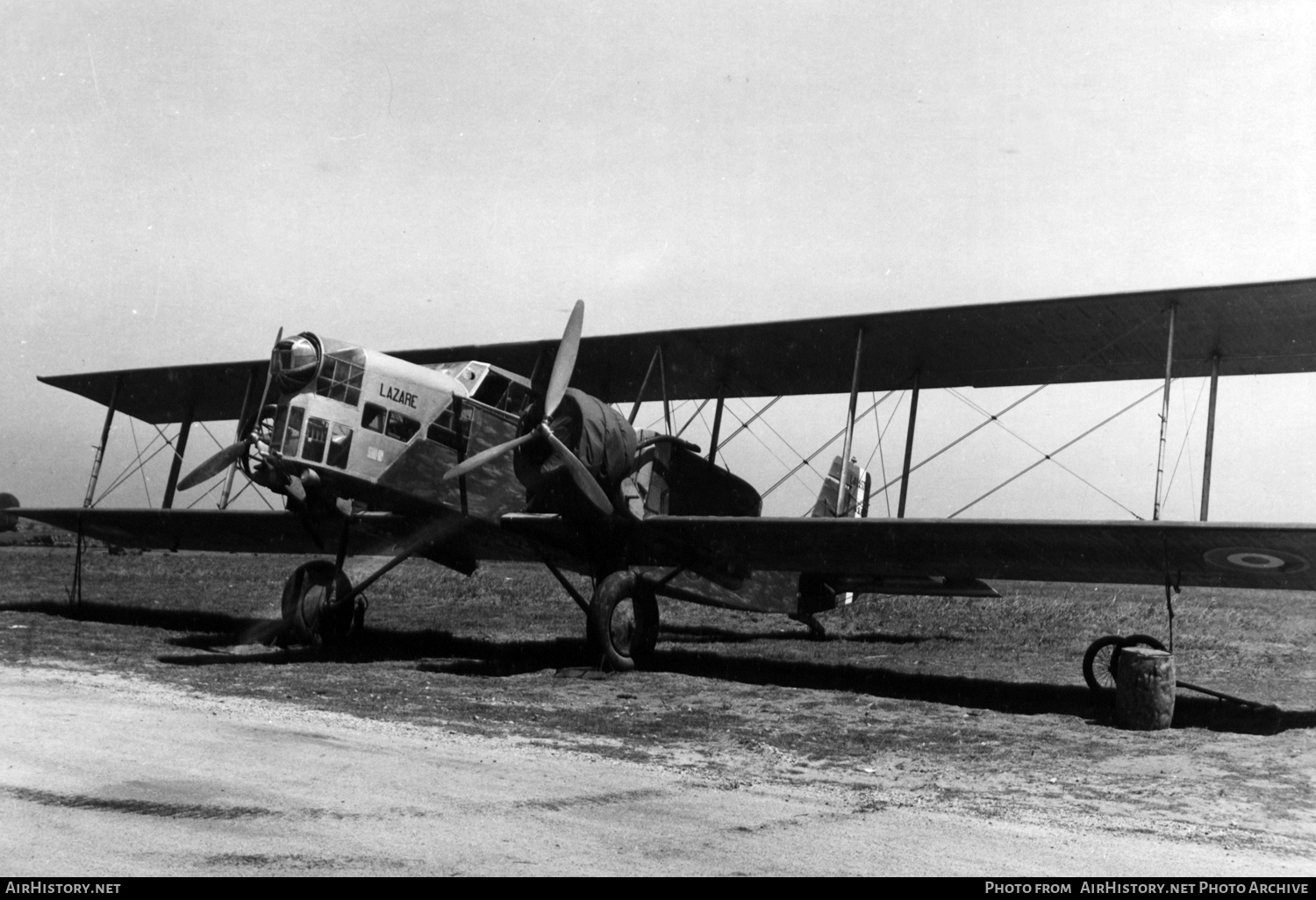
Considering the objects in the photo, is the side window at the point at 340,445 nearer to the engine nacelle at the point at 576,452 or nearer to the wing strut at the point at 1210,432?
the engine nacelle at the point at 576,452

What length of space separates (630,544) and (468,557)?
313 cm

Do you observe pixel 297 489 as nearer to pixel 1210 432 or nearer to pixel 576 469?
pixel 576 469

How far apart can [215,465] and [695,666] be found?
6118 millimetres

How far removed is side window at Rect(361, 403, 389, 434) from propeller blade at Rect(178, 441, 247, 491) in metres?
1.62

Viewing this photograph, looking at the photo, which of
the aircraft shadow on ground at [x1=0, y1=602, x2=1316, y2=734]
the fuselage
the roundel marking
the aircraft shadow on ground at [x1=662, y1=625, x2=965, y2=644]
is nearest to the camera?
the roundel marking

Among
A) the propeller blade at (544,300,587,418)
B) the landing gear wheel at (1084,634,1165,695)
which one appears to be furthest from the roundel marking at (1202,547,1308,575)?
the propeller blade at (544,300,587,418)

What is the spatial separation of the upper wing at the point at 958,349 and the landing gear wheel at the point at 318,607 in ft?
11.8

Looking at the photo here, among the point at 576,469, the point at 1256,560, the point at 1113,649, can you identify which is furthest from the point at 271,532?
the point at 1256,560

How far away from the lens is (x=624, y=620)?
1221cm

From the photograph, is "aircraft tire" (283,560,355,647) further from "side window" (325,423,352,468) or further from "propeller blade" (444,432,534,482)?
"propeller blade" (444,432,534,482)

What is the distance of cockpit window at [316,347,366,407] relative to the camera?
1130cm
